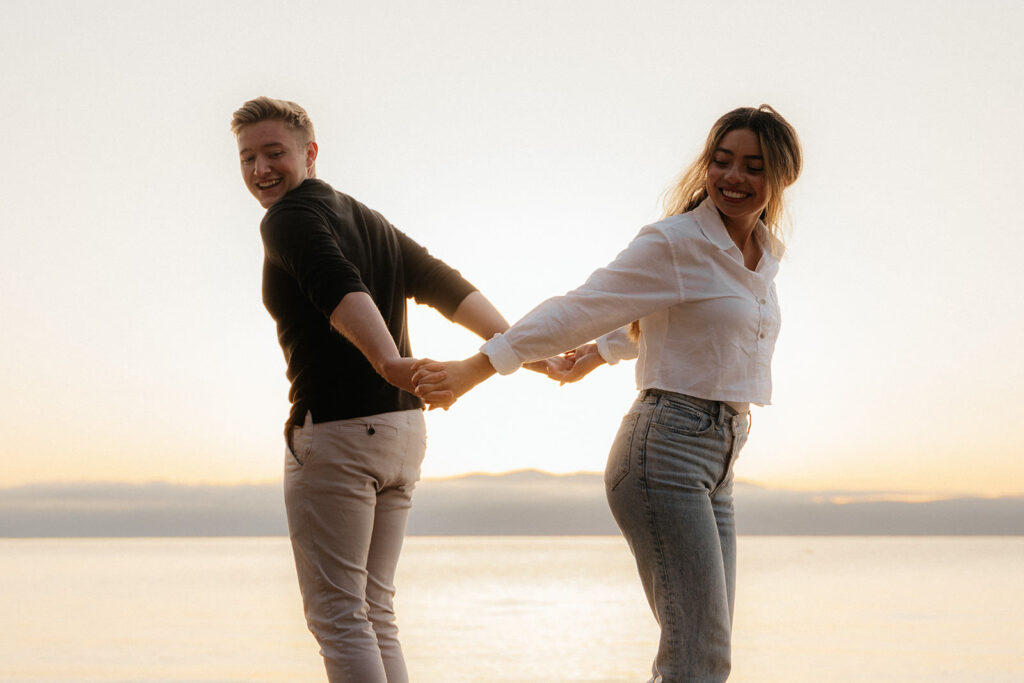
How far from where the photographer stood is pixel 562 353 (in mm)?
2385

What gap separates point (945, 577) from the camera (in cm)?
1530

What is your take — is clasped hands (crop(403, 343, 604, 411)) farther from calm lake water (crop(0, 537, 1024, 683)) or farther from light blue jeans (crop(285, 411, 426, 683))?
calm lake water (crop(0, 537, 1024, 683))

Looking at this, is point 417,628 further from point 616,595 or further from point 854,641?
point 616,595

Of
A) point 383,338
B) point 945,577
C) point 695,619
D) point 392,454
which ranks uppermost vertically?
point 383,338

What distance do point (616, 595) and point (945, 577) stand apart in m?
5.91

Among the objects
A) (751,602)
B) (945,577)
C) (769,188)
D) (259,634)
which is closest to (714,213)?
(769,188)

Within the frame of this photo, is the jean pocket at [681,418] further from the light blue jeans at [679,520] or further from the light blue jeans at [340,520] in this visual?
the light blue jeans at [340,520]

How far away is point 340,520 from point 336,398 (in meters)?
0.27

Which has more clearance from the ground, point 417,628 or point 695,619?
point 695,619

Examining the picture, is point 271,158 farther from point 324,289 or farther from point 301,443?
point 301,443

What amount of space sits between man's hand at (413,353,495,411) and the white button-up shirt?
7.0 inches

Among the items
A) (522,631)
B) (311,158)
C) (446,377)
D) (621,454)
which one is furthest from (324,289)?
(522,631)

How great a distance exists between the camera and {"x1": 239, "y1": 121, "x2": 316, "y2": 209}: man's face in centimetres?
252

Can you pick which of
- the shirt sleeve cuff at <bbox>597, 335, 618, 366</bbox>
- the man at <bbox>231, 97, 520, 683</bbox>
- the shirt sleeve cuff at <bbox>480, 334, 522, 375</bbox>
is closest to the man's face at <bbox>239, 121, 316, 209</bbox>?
the man at <bbox>231, 97, 520, 683</bbox>
